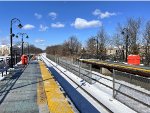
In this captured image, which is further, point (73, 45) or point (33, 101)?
point (73, 45)

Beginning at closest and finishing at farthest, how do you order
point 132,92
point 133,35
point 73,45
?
point 132,92 < point 133,35 < point 73,45

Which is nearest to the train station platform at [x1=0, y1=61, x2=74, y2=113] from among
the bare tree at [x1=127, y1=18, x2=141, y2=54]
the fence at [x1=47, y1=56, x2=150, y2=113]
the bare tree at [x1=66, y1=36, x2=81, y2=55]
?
the fence at [x1=47, y1=56, x2=150, y2=113]

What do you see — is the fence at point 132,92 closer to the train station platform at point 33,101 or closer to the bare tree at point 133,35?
the train station platform at point 33,101

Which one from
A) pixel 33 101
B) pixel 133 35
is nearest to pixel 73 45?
pixel 133 35

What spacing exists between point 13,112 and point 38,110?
0.87m

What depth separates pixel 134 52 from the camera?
180ft

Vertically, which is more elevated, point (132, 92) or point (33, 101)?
point (132, 92)

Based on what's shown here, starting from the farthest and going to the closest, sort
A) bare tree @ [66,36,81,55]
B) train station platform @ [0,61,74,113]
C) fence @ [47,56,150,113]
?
bare tree @ [66,36,81,55] < train station platform @ [0,61,74,113] < fence @ [47,56,150,113]

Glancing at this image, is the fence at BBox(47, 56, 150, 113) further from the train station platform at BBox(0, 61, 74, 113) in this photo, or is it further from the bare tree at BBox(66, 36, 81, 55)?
the bare tree at BBox(66, 36, 81, 55)

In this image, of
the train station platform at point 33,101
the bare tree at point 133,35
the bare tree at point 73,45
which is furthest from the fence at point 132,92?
the bare tree at point 73,45

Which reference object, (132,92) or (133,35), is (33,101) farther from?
(133,35)

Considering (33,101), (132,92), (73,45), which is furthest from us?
(73,45)

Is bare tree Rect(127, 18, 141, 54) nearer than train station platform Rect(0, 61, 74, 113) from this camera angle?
No

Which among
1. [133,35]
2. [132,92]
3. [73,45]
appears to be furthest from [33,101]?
[73,45]
